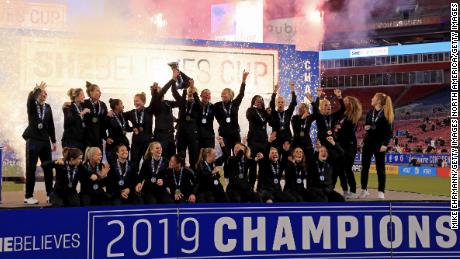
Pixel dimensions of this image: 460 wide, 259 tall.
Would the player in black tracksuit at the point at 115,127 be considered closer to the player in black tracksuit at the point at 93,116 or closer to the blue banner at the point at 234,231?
the player in black tracksuit at the point at 93,116

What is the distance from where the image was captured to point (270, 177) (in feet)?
30.5

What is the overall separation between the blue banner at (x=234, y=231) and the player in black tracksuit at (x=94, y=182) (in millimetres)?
827

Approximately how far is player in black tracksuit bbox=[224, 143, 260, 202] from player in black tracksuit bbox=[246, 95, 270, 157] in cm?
90

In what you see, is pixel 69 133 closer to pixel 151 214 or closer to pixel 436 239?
pixel 151 214

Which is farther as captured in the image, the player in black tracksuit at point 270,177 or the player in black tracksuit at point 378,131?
the player in black tracksuit at point 378,131

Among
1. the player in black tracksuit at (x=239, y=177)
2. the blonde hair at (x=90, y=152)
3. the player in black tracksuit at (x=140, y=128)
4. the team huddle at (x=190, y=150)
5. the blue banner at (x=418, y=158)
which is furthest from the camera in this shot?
the blue banner at (x=418, y=158)

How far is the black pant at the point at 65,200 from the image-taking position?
771cm

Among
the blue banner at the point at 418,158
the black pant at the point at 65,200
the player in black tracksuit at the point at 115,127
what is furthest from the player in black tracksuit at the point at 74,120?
the blue banner at the point at 418,158

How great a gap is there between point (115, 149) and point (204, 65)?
7246mm

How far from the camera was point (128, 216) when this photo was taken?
23.9 feet

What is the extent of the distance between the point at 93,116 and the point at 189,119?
172 centimetres

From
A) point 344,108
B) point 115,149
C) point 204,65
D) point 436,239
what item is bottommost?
point 436,239

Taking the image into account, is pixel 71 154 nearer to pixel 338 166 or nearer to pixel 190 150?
pixel 190 150

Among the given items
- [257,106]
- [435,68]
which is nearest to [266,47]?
[257,106]
